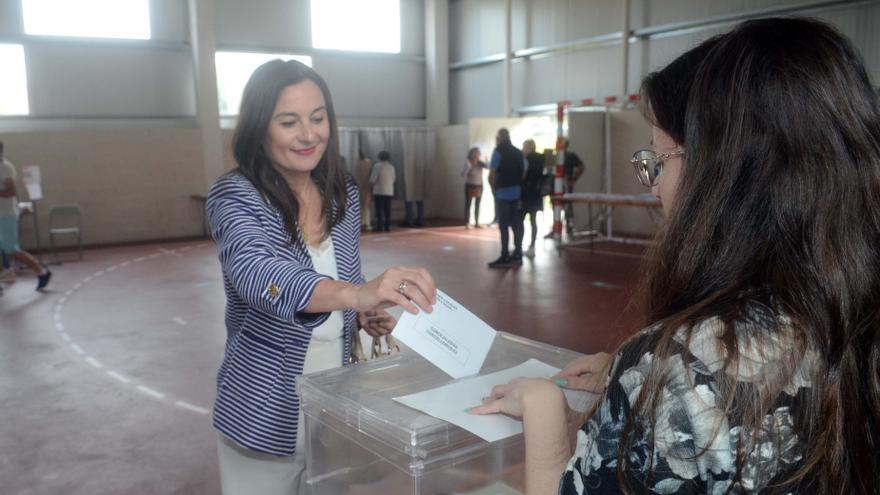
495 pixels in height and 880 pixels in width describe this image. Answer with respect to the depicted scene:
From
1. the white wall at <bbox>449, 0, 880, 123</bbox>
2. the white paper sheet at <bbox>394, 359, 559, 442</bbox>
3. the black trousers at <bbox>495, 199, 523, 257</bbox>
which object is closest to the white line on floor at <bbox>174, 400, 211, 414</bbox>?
the white paper sheet at <bbox>394, 359, 559, 442</bbox>

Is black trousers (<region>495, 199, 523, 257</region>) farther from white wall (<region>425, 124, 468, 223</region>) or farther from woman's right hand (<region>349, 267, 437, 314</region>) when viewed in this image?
woman's right hand (<region>349, 267, 437, 314</region>)

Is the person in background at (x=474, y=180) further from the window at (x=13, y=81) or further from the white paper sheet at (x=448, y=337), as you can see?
the white paper sheet at (x=448, y=337)

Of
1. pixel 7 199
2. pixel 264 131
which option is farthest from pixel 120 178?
pixel 264 131

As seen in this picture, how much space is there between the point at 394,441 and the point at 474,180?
11754 millimetres

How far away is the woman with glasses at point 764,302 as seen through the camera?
668mm

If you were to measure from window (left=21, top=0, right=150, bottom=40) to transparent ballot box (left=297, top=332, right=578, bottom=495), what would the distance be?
39.3ft

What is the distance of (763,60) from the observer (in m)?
0.72

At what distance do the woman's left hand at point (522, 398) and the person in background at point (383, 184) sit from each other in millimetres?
11707

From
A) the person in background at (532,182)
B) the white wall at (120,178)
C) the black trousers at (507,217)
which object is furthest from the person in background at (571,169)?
the white wall at (120,178)

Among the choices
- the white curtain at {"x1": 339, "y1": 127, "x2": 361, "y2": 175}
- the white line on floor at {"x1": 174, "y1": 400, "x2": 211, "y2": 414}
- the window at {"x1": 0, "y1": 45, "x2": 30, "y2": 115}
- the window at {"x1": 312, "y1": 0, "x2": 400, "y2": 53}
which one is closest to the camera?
the white line on floor at {"x1": 174, "y1": 400, "x2": 211, "y2": 414}

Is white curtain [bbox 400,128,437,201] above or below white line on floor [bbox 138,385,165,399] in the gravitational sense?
above

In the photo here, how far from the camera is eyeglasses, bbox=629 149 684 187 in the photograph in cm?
83

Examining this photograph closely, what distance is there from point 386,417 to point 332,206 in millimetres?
740

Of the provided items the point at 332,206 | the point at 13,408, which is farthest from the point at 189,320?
the point at 332,206
